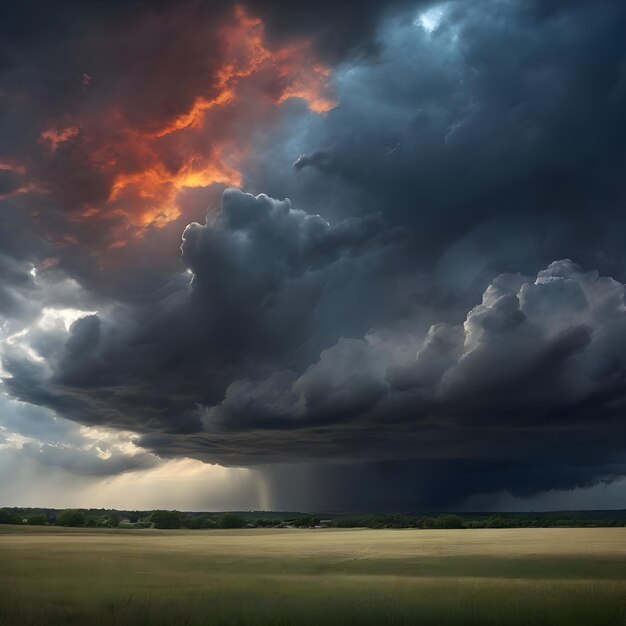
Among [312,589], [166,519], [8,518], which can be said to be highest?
[312,589]

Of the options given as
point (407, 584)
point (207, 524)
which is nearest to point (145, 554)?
point (407, 584)

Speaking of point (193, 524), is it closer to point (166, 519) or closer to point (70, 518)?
point (166, 519)

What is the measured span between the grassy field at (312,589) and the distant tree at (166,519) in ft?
414

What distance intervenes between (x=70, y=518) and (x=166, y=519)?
27.7 metres

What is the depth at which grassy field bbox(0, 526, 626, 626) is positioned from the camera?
112 feet

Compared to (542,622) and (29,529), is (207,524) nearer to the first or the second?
(29,529)

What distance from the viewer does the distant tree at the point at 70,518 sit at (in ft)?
616

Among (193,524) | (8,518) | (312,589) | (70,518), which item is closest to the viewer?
(312,589)

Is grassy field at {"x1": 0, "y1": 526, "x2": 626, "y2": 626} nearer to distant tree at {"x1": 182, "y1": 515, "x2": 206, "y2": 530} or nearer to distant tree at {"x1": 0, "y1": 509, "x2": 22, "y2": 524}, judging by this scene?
distant tree at {"x1": 0, "y1": 509, "x2": 22, "y2": 524}

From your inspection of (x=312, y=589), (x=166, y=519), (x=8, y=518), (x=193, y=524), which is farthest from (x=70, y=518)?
(x=312, y=589)

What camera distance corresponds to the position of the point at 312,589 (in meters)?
44.3

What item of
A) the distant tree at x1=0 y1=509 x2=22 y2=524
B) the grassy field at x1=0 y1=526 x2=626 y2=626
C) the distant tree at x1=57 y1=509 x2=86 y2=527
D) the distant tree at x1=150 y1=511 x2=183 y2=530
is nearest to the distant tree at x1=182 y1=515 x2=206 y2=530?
the distant tree at x1=150 y1=511 x2=183 y2=530

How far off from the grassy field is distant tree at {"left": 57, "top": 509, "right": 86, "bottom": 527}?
12525 centimetres

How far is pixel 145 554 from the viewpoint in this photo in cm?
7356
